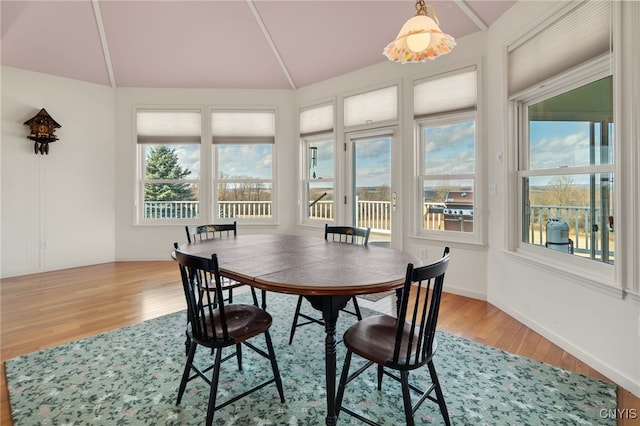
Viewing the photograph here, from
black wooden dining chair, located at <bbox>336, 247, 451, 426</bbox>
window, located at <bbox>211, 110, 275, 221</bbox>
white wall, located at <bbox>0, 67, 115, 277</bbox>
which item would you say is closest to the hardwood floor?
white wall, located at <bbox>0, 67, 115, 277</bbox>

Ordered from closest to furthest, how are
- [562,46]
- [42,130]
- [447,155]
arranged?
[562,46]
[447,155]
[42,130]

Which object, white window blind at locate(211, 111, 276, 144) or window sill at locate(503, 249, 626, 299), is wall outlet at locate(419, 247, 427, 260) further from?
white window blind at locate(211, 111, 276, 144)

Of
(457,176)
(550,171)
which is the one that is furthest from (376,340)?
(457,176)

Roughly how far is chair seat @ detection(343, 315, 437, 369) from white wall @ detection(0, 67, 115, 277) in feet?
16.6

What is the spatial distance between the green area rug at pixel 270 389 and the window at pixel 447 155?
1691mm

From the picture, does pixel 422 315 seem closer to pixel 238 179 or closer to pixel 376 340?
pixel 376 340

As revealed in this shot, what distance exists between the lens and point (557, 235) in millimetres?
2721

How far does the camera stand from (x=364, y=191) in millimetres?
4578

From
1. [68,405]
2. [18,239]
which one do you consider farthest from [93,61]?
[68,405]

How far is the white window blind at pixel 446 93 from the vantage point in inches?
139

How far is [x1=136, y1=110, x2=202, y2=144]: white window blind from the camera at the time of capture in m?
5.30

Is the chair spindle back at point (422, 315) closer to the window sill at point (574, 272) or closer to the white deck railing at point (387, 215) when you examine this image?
the window sill at point (574, 272)

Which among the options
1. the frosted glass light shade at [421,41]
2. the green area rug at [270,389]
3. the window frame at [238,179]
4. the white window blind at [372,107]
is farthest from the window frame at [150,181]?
the frosted glass light shade at [421,41]

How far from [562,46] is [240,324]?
121 inches
